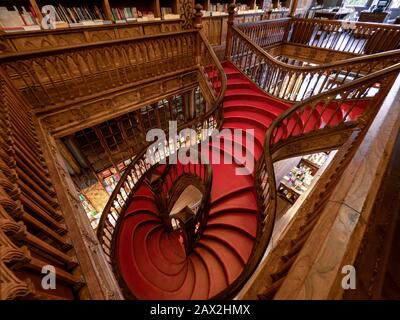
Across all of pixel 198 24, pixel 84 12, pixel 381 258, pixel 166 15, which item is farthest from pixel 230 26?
pixel 381 258

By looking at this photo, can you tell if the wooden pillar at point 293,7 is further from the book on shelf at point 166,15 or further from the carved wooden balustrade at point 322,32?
the book on shelf at point 166,15

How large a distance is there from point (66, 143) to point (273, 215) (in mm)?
3836

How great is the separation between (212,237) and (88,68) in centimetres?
355

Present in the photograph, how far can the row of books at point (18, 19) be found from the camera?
9.29ft

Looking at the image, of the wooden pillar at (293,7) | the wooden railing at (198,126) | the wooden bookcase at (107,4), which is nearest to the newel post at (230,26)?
the wooden railing at (198,126)

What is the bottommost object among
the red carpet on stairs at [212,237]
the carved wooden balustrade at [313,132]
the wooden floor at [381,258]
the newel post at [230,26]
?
the red carpet on stairs at [212,237]

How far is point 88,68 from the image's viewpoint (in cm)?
293

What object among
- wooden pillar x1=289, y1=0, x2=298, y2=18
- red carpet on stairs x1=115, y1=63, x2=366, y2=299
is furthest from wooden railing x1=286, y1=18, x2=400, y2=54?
red carpet on stairs x1=115, y1=63, x2=366, y2=299

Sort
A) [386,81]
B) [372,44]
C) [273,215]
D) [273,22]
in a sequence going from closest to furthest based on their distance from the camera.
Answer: [273,215] → [386,81] → [372,44] → [273,22]

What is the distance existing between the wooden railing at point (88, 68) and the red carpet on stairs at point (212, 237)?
4.98 feet

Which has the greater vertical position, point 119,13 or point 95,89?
point 119,13

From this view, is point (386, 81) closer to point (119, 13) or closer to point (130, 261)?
point (130, 261)
